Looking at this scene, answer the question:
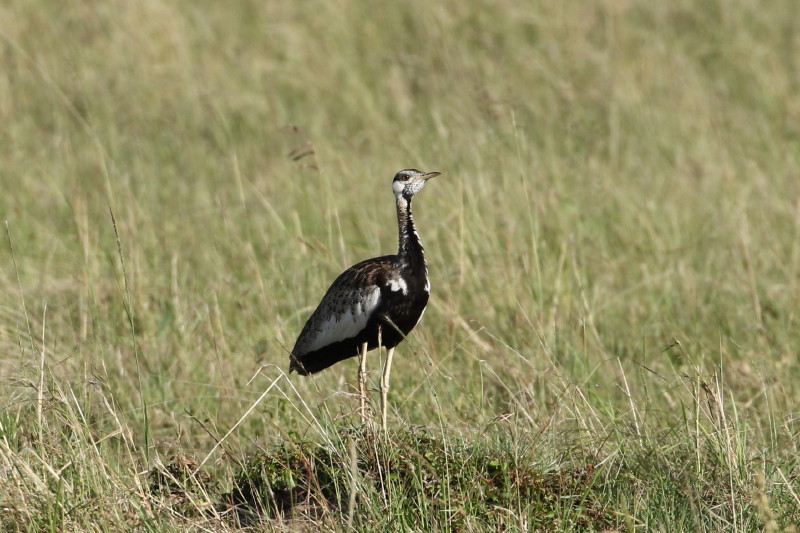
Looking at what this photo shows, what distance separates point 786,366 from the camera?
5.29 m

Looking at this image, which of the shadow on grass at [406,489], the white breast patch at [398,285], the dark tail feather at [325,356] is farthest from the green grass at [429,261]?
the white breast patch at [398,285]

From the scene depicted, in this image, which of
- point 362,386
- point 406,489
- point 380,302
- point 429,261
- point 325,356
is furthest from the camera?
point 429,261

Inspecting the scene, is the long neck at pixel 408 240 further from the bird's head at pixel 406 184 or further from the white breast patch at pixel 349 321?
the white breast patch at pixel 349 321

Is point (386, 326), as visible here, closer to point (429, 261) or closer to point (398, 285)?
point (398, 285)

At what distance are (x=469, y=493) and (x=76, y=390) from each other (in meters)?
1.93

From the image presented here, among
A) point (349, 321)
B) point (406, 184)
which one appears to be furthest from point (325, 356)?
point (406, 184)

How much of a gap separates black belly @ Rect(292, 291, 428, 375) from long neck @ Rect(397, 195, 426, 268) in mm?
138

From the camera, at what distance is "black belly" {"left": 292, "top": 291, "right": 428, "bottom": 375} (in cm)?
443

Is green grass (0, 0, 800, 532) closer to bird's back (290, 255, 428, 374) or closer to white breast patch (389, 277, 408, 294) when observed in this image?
bird's back (290, 255, 428, 374)

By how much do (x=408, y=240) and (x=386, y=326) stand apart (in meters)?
0.35

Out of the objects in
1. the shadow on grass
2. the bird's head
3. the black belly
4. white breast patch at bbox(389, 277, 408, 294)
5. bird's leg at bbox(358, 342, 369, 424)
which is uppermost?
the bird's head

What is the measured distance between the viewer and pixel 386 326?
4477mm

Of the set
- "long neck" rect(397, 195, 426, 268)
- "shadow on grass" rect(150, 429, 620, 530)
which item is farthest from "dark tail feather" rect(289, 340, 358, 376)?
"shadow on grass" rect(150, 429, 620, 530)

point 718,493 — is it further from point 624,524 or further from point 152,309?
point 152,309
